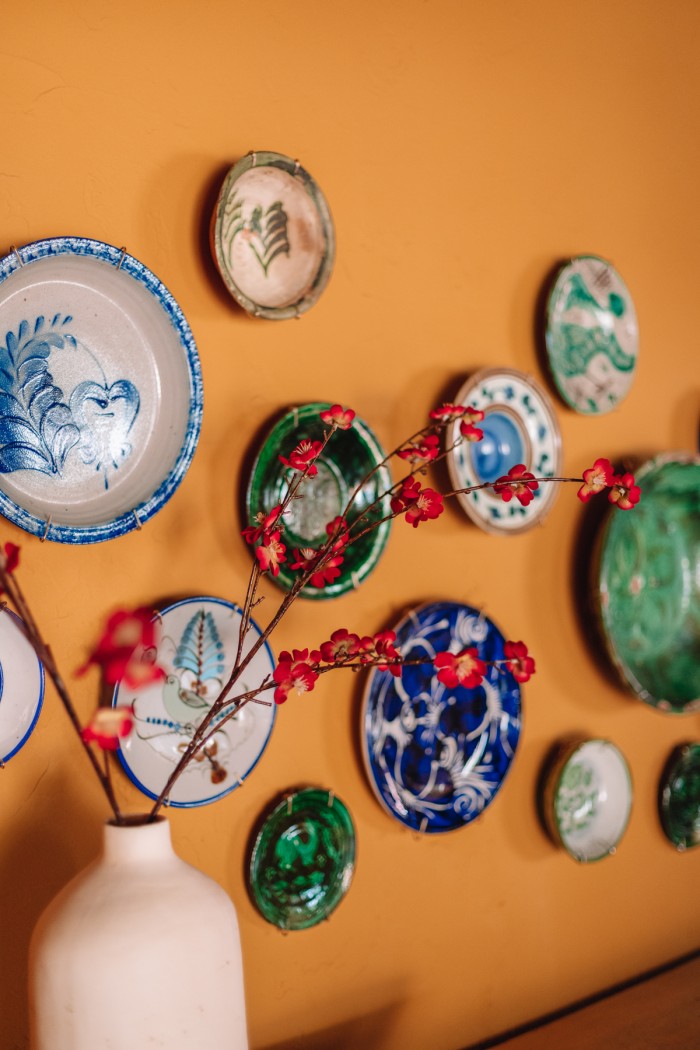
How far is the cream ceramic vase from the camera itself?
852 mm

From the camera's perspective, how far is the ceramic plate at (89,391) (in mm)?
1014

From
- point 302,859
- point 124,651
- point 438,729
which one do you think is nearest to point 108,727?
point 124,651

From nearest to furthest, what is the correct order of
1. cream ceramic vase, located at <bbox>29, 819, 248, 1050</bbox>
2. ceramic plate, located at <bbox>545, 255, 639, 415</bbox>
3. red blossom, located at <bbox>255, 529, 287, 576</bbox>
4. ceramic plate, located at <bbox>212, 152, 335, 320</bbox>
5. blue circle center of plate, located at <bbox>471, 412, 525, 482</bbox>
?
cream ceramic vase, located at <bbox>29, 819, 248, 1050</bbox> → red blossom, located at <bbox>255, 529, 287, 576</bbox> → ceramic plate, located at <bbox>212, 152, 335, 320</bbox> → blue circle center of plate, located at <bbox>471, 412, 525, 482</bbox> → ceramic plate, located at <bbox>545, 255, 639, 415</bbox>

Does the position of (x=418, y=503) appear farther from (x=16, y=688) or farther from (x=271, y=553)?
(x=16, y=688)

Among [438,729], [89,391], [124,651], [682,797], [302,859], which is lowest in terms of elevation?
[682,797]

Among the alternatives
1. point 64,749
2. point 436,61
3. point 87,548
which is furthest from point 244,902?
point 436,61

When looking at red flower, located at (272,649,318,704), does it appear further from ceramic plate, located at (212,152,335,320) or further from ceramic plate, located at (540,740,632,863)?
ceramic plate, located at (540,740,632,863)

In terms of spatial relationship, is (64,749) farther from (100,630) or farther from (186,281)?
(186,281)

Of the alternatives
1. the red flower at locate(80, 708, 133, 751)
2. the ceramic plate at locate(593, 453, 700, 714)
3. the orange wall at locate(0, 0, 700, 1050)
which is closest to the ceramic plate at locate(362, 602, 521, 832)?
the orange wall at locate(0, 0, 700, 1050)

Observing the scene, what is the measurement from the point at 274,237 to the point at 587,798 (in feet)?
3.48

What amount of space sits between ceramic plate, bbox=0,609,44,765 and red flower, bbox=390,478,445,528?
0.44 m

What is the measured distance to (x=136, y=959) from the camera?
0.86m

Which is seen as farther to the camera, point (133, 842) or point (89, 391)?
point (89, 391)

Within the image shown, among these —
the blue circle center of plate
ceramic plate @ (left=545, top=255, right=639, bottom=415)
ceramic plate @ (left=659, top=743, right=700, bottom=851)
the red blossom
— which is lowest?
ceramic plate @ (left=659, top=743, right=700, bottom=851)
